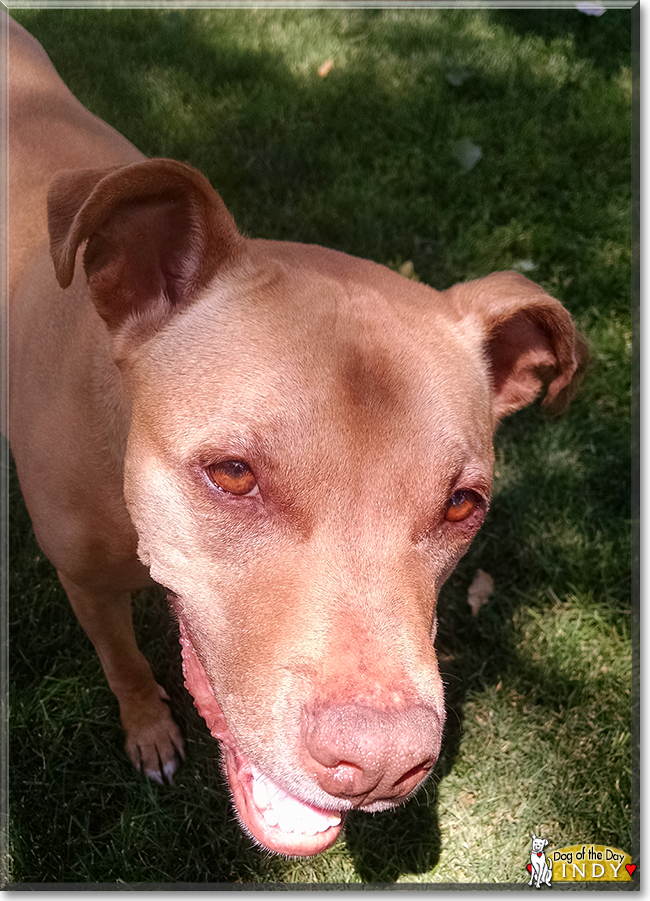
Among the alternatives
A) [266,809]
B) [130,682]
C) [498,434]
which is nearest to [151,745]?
[130,682]

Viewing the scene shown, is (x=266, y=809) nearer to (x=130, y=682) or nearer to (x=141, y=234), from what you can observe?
(x=130, y=682)

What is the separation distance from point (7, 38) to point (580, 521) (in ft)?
15.0

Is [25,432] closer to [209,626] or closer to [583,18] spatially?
[209,626]

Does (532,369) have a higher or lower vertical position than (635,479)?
higher

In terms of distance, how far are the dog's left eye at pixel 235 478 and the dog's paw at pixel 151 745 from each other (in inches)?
79.1

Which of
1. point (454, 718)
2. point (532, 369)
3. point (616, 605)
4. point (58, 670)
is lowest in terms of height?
point (58, 670)

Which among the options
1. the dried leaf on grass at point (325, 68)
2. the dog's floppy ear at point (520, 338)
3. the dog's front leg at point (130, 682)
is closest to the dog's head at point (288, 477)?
the dog's floppy ear at point (520, 338)

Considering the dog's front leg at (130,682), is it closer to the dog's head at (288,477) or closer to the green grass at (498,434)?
the green grass at (498,434)

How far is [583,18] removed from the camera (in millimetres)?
7312

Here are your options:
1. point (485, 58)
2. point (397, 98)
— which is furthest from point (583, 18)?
point (397, 98)

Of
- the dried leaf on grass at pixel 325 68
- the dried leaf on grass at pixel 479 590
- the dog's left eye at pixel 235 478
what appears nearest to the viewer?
the dog's left eye at pixel 235 478

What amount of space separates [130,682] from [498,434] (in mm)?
2940

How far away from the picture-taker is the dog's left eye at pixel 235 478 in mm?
2133

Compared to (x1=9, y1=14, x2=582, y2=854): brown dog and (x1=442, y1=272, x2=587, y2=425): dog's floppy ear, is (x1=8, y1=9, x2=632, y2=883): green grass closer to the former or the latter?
(x1=9, y1=14, x2=582, y2=854): brown dog
